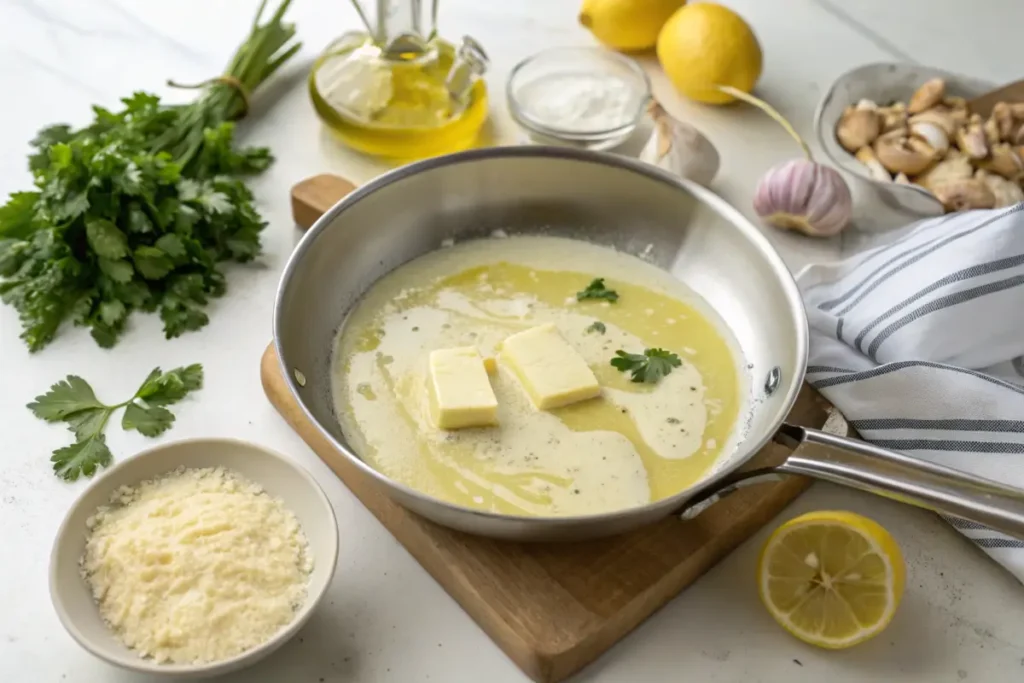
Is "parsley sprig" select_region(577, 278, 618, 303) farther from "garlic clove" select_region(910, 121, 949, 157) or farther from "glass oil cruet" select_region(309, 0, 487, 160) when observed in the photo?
"garlic clove" select_region(910, 121, 949, 157)

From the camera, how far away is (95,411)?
4.60 feet

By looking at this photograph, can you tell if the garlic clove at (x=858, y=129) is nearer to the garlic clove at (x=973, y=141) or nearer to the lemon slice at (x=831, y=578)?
the garlic clove at (x=973, y=141)

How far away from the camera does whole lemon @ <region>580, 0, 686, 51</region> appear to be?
2023 millimetres

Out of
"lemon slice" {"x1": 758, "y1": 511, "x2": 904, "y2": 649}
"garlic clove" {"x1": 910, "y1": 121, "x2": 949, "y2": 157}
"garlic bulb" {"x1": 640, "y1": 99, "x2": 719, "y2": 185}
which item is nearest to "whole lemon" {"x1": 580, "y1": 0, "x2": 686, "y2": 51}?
"garlic bulb" {"x1": 640, "y1": 99, "x2": 719, "y2": 185}

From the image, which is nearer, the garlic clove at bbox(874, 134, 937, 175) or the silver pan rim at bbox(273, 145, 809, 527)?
the silver pan rim at bbox(273, 145, 809, 527)

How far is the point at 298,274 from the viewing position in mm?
1346

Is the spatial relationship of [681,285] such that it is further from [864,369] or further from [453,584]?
[453,584]

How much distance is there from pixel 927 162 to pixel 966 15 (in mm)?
841

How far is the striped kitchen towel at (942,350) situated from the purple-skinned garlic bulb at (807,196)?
157mm

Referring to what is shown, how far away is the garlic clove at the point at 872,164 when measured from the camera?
1.73 meters

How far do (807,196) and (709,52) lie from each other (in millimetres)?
396

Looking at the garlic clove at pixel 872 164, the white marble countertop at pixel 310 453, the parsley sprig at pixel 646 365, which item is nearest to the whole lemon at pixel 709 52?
the white marble countertop at pixel 310 453

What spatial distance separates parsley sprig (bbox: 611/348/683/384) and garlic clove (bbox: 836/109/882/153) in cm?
64

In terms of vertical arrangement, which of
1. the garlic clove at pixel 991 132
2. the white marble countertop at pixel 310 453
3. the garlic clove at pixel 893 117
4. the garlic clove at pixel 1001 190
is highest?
the garlic clove at pixel 991 132
